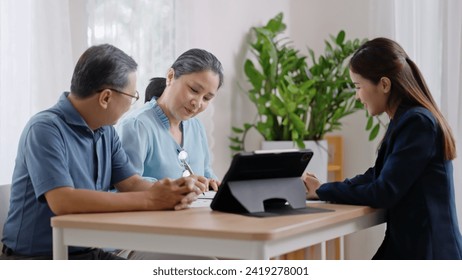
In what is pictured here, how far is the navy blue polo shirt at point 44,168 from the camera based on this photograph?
1.92m

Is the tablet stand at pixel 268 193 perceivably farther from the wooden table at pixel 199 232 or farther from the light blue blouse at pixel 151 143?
the light blue blouse at pixel 151 143

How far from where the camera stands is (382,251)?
2191mm

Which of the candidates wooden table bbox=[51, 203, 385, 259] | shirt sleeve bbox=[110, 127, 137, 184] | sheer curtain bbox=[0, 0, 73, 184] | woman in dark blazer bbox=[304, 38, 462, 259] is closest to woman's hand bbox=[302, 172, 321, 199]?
woman in dark blazer bbox=[304, 38, 462, 259]

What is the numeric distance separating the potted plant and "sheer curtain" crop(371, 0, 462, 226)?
246mm

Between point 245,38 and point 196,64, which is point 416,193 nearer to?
point 196,64

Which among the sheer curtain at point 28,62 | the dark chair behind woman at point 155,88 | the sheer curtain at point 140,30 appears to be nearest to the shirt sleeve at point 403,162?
the dark chair behind woman at point 155,88

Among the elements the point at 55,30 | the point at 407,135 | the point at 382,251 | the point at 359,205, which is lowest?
the point at 382,251

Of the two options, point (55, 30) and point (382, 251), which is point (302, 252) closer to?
point (382, 251)

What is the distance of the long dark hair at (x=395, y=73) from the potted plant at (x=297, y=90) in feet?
5.58

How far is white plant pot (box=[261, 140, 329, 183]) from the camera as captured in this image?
4.01 metres

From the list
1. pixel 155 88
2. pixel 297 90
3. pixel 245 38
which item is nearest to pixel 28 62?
pixel 155 88

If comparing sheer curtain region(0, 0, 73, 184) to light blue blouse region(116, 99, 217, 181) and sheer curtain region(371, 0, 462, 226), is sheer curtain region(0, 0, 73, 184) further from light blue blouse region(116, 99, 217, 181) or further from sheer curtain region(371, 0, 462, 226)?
sheer curtain region(371, 0, 462, 226)

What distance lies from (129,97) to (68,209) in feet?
1.40
